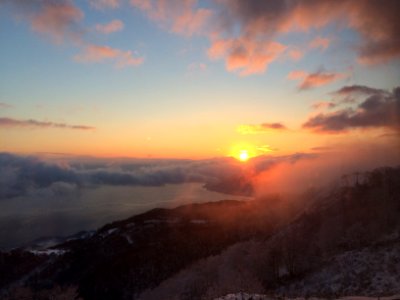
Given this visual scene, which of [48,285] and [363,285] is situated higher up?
[363,285]

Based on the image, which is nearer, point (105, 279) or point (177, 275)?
point (177, 275)

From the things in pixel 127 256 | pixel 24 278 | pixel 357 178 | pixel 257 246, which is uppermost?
pixel 357 178

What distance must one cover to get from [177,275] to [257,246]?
31.5 metres

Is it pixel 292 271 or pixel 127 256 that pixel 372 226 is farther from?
pixel 127 256

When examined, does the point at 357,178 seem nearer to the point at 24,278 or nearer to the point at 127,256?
the point at 127,256

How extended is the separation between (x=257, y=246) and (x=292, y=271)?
51035 mm

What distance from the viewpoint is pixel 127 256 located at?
164875 mm

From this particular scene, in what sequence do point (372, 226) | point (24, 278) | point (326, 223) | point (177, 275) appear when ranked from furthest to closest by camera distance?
point (24, 278) → point (326, 223) → point (177, 275) → point (372, 226)

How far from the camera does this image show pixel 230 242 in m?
176

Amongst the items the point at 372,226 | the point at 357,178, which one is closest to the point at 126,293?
the point at 372,226

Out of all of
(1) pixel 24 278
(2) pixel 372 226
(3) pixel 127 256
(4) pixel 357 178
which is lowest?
(1) pixel 24 278

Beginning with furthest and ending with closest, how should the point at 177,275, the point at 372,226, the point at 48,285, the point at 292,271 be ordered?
the point at 48,285, the point at 177,275, the point at 372,226, the point at 292,271

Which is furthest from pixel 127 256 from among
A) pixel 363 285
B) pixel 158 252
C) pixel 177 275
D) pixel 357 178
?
pixel 363 285

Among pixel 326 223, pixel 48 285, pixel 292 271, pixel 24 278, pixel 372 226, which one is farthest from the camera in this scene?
pixel 24 278
